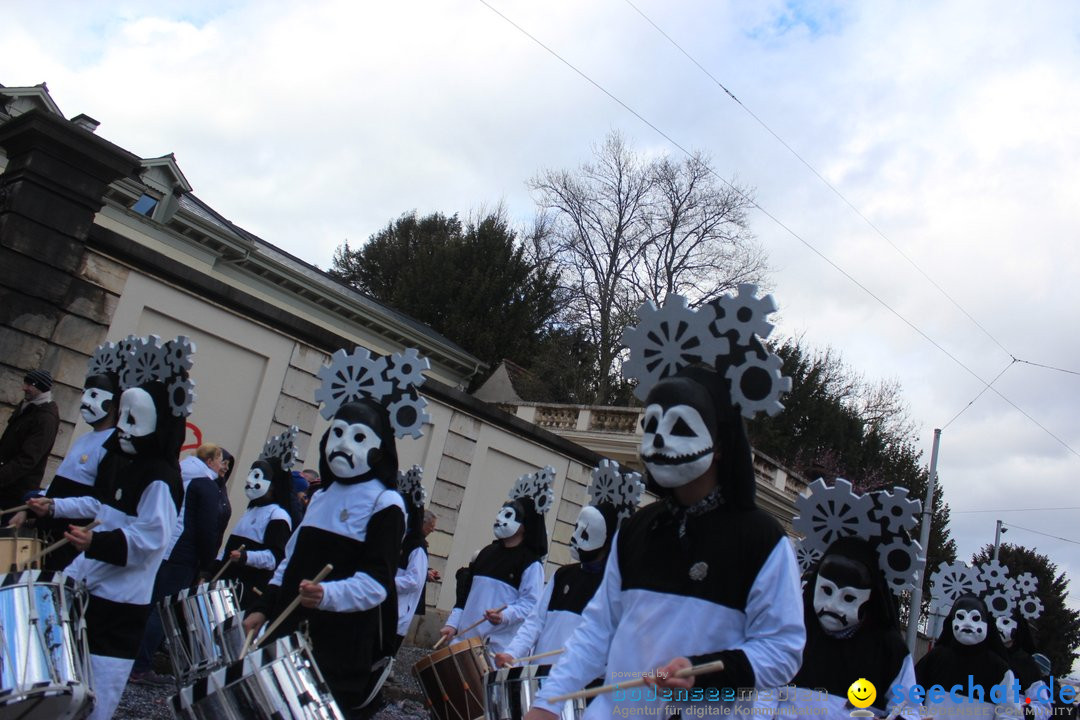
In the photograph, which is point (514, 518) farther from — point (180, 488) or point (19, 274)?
point (19, 274)

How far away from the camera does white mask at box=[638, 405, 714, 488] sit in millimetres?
3525

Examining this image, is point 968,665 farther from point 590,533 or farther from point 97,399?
point 97,399

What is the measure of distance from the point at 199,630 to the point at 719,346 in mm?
3089

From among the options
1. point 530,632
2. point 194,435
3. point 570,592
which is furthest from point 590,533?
point 194,435

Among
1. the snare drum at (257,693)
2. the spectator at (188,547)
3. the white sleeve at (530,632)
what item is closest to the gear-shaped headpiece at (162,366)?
the spectator at (188,547)

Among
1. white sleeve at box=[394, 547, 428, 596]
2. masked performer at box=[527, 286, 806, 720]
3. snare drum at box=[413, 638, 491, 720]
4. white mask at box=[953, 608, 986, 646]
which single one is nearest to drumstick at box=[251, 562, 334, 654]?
snare drum at box=[413, 638, 491, 720]

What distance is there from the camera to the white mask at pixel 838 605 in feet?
18.0

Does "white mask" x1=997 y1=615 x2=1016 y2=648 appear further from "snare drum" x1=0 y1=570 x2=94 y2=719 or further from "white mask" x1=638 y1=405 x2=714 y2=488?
"snare drum" x1=0 y1=570 x2=94 y2=719

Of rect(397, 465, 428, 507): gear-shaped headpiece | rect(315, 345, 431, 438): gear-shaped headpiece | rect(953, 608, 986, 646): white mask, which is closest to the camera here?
rect(315, 345, 431, 438): gear-shaped headpiece

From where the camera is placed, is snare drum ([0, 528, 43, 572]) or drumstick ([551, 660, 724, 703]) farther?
snare drum ([0, 528, 43, 572])

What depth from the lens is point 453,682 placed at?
20.1 ft

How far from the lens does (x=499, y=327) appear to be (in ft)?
133

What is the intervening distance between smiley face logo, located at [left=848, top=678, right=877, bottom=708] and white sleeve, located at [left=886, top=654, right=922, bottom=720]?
0.40 feet

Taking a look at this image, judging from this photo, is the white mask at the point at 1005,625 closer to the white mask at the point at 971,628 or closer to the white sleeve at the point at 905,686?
the white mask at the point at 971,628
